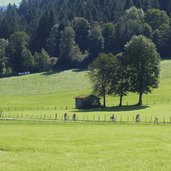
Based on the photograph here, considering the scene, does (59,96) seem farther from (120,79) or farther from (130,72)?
(130,72)

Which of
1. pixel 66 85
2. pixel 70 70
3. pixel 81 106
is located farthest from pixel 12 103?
pixel 70 70

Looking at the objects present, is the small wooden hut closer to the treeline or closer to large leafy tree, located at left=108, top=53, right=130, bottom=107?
the treeline

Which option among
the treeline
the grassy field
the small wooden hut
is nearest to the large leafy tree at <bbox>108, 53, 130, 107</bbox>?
the treeline

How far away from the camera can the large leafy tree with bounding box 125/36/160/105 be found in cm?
10750

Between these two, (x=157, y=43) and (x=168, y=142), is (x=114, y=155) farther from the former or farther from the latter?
(x=157, y=43)

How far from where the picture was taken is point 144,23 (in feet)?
607

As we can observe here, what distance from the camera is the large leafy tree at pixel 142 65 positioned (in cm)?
10750

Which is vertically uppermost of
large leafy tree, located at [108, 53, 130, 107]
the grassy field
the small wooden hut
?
large leafy tree, located at [108, 53, 130, 107]

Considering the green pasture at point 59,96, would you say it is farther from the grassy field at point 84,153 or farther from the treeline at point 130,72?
the grassy field at point 84,153

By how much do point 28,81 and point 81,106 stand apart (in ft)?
163

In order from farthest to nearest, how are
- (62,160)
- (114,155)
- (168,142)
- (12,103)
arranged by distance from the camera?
(12,103) → (168,142) → (114,155) → (62,160)

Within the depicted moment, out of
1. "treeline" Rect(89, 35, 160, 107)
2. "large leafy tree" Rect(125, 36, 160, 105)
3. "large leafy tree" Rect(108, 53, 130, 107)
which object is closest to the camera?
"large leafy tree" Rect(125, 36, 160, 105)

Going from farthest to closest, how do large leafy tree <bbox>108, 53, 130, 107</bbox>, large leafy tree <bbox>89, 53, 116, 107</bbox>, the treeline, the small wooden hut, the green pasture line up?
1. large leafy tree <bbox>89, 53, 116, 107</bbox>
2. the small wooden hut
3. large leafy tree <bbox>108, 53, 130, 107</bbox>
4. the treeline
5. the green pasture

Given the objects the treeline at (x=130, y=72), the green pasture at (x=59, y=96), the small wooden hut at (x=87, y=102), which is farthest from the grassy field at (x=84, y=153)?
the small wooden hut at (x=87, y=102)
